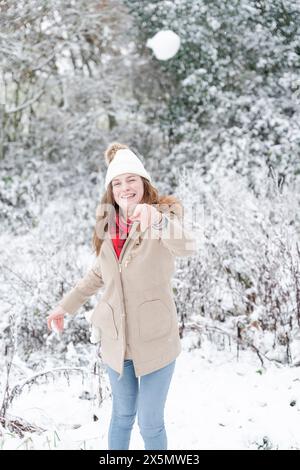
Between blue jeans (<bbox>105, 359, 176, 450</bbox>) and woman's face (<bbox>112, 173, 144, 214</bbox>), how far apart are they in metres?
0.67

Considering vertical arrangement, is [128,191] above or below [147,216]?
above

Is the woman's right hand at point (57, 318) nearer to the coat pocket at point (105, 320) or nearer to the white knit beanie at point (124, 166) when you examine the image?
the coat pocket at point (105, 320)

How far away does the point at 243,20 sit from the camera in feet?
23.3

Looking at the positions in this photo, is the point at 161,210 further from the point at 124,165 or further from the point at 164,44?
the point at 164,44

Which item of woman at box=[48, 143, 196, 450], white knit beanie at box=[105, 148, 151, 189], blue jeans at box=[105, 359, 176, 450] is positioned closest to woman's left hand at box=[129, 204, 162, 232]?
woman at box=[48, 143, 196, 450]

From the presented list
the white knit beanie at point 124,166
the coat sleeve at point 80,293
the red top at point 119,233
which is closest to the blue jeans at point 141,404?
the coat sleeve at point 80,293

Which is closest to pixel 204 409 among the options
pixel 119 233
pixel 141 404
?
pixel 141 404

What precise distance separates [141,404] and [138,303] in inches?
16.5

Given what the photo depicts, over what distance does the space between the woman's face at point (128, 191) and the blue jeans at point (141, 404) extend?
67 centimetres

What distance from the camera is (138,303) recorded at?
1.95m

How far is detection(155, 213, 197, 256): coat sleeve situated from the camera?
183 centimetres

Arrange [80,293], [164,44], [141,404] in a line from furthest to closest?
[164,44], [80,293], [141,404]
